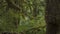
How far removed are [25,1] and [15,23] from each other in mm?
612

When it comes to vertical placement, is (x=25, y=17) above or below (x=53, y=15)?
below

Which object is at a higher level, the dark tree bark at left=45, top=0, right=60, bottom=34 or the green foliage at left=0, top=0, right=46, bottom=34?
the dark tree bark at left=45, top=0, right=60, bottom=34

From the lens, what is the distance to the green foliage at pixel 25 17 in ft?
13.3

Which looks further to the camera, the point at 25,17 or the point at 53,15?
the point at 25,17

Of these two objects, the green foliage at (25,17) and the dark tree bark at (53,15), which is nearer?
the dark tree bark at (53,15)

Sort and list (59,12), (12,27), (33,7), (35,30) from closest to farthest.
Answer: (59,12)
(35,30)
(12,27)
(33,7)

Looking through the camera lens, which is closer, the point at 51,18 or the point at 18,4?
the point at 51,18

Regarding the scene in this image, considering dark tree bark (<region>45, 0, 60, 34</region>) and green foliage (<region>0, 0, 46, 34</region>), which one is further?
green foliage (<region>0, 0, 46, 34</region>)

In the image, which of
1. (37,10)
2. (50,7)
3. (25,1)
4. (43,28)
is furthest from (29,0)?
(50,7)

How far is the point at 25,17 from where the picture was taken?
4.77 meters

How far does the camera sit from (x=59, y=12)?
192cm

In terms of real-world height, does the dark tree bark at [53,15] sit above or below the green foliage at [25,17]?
above

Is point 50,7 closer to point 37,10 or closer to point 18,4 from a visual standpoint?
point 18,4

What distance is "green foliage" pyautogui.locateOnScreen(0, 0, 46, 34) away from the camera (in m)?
4.04
